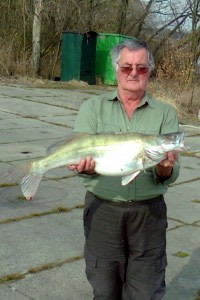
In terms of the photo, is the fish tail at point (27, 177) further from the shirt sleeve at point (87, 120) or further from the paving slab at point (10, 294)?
the paving slab at point (10, 294)

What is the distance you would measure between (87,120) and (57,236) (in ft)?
7.92

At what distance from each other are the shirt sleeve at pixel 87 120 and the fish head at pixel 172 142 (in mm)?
461

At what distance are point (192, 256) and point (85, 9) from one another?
20032mm

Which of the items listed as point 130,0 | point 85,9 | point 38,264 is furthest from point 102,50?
point 38,264

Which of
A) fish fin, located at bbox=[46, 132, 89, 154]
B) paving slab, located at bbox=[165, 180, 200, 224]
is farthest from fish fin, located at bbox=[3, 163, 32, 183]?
paving slab, located at bbox=[165, 180, 200, 224]

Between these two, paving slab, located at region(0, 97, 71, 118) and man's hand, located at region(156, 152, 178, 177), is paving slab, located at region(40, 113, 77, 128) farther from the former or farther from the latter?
man's hand, located at region(156, 152, 178, 177)

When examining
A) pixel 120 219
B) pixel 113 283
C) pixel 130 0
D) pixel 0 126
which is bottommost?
pixel 0 126

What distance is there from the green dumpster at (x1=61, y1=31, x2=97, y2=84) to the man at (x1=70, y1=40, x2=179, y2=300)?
58.9 ft

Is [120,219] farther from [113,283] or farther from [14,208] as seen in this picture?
[14,208]

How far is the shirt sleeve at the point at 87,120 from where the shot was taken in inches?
120

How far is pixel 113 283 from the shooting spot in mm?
3201

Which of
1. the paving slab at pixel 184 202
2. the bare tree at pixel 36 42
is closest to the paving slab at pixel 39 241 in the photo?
the paving slab at pixel 184 202

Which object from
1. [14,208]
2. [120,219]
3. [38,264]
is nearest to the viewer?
[120,219]

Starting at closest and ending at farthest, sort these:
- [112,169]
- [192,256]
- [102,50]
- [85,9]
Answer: [112,169], [192,256], [102,50], [85,9]
